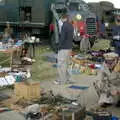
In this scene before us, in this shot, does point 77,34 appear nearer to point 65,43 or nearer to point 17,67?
point 17,67

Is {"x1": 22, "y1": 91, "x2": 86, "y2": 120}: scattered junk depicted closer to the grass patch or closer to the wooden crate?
the wooden crate

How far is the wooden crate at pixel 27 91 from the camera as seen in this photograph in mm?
9945

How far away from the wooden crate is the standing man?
2.33m

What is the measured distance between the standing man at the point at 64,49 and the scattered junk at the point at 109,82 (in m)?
2.39

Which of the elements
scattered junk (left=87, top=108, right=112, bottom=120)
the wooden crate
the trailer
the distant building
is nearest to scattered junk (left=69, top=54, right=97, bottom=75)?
the wooden crate

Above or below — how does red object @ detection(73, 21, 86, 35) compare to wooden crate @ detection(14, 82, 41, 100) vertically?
above

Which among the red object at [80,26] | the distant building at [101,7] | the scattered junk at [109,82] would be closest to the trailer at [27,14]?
the red object at [80,26]

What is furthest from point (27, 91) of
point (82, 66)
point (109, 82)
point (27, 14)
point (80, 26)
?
point (27, 14)

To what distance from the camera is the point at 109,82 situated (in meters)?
9.62

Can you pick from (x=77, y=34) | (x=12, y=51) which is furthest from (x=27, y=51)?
(x=77, y=34)

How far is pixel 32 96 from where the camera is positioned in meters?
10.0

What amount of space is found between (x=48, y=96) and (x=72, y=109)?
83.5 inches

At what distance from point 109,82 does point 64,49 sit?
115 inches

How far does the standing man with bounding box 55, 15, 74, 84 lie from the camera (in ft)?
40.0
